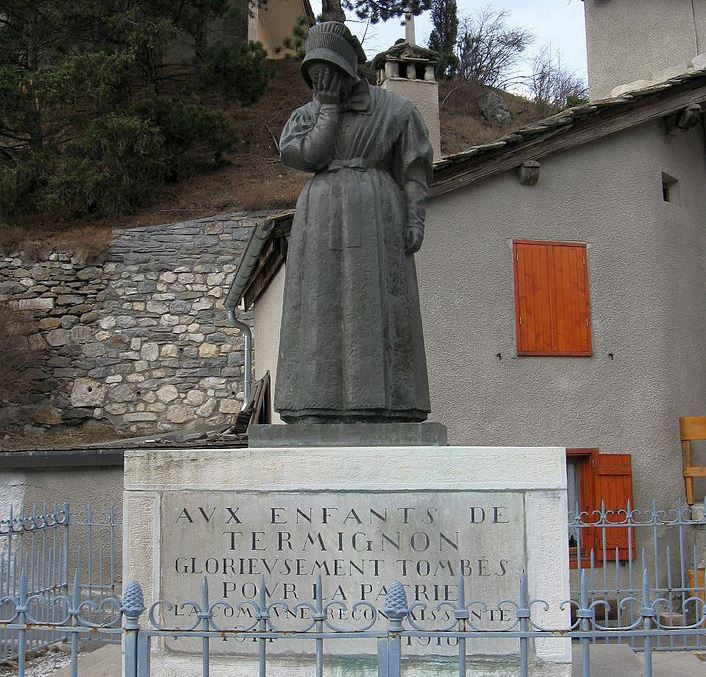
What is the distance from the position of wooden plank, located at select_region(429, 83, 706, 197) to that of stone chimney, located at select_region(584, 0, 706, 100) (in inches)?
98.5

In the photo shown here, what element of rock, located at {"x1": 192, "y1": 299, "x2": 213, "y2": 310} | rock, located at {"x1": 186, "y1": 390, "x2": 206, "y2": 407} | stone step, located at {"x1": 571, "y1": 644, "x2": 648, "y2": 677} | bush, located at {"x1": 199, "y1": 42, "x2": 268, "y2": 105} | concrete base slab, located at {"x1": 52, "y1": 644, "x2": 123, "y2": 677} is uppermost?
bush, located at {"x1": 199, "y1": 42, "x2": 268, "y2": 105}

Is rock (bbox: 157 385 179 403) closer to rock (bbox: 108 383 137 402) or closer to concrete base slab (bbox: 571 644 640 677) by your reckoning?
rock (bbox: 108 383 137 402)

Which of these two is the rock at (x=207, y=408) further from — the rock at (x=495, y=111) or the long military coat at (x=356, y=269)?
the rock at (x=495, y=111)

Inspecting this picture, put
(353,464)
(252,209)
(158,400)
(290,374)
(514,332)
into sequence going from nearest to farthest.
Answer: (353,464) < (290,374) < (514,332) < (158,400) < (252,209)

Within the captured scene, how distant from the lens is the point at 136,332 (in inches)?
679

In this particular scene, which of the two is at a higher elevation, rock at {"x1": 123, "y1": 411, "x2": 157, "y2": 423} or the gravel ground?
rock at {"x1": 123, "y1": 411, "x2": 157, "y2": 423}

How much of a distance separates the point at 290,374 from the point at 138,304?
43.6 ft

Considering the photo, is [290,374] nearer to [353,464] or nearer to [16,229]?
[353,464]

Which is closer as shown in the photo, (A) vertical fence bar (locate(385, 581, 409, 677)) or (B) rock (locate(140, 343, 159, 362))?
(A) vertical fence bar (locate(385, 581, 409, 677))

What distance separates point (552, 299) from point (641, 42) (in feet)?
18.3

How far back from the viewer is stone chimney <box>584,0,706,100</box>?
1380 centimetres

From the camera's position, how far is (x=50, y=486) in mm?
10828

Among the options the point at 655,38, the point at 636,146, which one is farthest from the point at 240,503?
the point at 655,38

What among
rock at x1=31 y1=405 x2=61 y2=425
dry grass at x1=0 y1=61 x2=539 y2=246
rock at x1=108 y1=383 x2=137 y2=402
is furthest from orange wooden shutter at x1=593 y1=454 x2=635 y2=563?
rock at x1=31 y1=405 x2=61 y2=425
